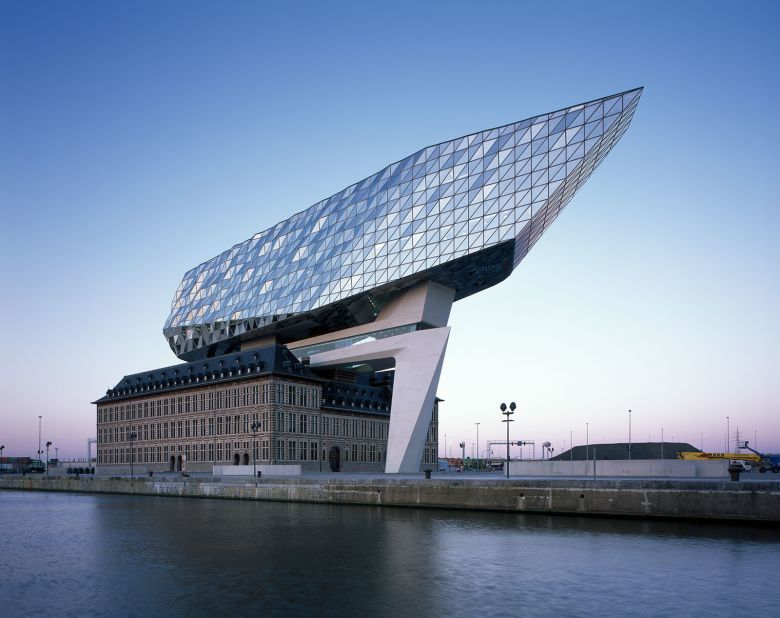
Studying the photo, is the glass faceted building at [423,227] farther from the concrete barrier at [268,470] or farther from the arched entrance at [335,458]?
the concrete barrier at [268,470]

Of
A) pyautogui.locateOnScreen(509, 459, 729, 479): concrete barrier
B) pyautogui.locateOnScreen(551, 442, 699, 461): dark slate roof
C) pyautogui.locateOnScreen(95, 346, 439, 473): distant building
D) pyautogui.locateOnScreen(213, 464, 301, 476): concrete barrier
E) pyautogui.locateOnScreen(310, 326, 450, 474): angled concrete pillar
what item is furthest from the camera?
pyautogui.locateOnScreen(551, 442, 699, 461): dark slate roof

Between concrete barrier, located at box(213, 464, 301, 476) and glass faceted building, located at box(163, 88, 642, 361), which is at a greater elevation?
glass faceted building, located at box(163, 88, 642, 361)

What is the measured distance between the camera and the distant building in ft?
300

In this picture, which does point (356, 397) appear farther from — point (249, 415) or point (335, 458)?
point (249, 415)

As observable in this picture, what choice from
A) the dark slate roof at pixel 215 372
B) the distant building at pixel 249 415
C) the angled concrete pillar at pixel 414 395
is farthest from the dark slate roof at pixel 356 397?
the angled concrete pillar at pixel 414 395

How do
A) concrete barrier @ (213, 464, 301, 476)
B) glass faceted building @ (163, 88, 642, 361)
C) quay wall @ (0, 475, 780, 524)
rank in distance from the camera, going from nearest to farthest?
1. quay wall @ (0, 475, 780, 524)
2. glass faceted building @ (163, 88, 642, 361)
3. concrete barrier @ (213, 464, 301, 476)

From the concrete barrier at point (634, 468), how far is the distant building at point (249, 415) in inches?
1272

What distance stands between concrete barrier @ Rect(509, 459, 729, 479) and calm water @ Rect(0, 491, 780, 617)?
865 inches

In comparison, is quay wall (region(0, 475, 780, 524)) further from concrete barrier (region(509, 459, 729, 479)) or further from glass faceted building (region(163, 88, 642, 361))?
glass faceted building (region(163, 88, 642, 361))

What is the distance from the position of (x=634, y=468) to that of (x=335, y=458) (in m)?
47.6

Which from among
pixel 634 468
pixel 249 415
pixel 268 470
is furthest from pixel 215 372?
pixel 634 468

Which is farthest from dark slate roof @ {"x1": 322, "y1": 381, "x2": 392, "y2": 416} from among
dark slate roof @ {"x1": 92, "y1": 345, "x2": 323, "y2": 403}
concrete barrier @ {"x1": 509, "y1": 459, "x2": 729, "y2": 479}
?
concrete barrier @ {"x1": 509, "y1": 459, "x2": 729, "y2": 479}

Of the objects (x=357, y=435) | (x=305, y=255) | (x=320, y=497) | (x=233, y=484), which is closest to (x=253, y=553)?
(x=320, y=497)

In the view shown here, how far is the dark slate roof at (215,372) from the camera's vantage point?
301ft
